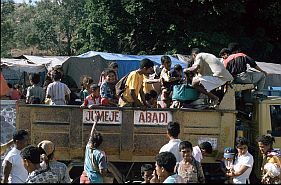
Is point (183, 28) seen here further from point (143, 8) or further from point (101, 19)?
point (101, 19)

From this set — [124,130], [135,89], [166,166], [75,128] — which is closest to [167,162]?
[166,166]

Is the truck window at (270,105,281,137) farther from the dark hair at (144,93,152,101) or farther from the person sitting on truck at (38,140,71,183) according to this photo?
the person sitting on truck at (38,140,71,183)

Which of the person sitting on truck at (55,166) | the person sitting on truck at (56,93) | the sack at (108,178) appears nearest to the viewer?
the person sitting on truck at (55,166)

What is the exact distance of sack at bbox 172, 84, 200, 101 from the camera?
28.5 feet

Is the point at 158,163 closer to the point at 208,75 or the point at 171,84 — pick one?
the point at 208,75

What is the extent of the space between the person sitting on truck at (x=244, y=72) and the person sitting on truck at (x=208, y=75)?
0.45m

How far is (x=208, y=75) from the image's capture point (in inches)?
341

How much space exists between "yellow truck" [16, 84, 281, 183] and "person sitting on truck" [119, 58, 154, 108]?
355 millimetres

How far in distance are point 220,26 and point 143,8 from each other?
9.76ft

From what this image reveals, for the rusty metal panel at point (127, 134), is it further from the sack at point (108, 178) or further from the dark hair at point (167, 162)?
the dark hair at point (167, 162)

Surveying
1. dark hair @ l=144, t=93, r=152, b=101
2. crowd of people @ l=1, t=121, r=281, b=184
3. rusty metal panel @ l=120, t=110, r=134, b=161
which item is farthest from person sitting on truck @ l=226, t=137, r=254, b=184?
dark hair @ l=144, t=93, r=152, b=101

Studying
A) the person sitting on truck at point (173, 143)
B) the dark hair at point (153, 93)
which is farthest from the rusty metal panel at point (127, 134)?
the person sitting on truck at point (173, 143)

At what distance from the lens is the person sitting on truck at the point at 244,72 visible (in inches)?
356

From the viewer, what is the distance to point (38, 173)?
209 inches
